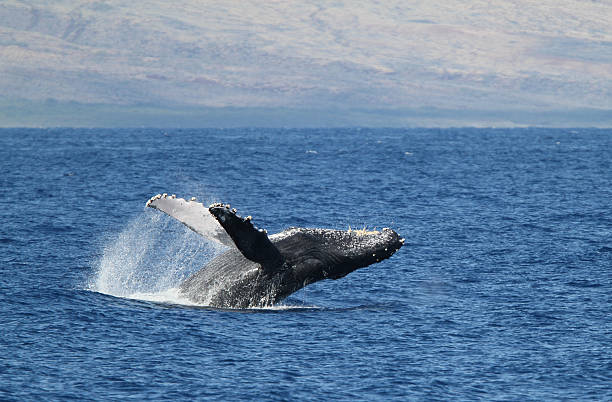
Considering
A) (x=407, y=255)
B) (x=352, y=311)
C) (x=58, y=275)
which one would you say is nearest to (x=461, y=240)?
(x=407, y=255)

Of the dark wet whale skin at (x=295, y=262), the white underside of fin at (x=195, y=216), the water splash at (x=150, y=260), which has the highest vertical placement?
the white underside of fin at (x=195, y=216)

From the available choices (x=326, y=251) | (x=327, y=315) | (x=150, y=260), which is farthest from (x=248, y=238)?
(x=150, y=260)

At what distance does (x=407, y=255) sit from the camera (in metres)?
33.2

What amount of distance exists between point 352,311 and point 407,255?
9693 mm

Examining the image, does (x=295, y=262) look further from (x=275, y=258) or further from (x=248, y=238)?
(x=248, y=238)

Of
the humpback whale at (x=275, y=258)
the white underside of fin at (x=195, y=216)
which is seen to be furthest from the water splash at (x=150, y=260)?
the white underside of fin at (x=195, y=216)

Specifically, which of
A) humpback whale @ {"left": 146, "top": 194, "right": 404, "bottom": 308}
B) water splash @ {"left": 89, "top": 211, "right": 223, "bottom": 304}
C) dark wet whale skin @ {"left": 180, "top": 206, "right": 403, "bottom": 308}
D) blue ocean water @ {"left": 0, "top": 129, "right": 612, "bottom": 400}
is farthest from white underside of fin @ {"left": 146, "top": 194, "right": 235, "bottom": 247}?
water splash @ {"left": 89, "top": 211, "right": 223, "bottom": 304}

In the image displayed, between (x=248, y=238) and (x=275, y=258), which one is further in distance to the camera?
(x=275, y=258)

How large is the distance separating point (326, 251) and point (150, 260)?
1325 centimetres

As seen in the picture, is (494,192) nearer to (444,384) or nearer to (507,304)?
(507,304)

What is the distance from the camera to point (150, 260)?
3325 centimetres

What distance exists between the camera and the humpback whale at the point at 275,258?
2053 cm

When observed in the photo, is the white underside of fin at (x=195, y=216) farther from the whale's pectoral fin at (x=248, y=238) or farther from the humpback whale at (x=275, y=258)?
the whale's pectoral fin at (x=248, y=238)

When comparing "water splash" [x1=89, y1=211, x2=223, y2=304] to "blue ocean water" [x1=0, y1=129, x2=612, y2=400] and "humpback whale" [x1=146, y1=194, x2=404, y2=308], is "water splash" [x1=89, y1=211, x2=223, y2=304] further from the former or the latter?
"humpback whale" [x1=146, y1=194, x2=404, y2=308]
